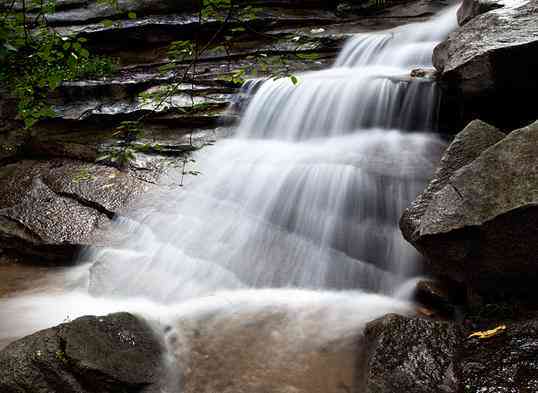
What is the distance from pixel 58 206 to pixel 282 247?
3.09 m

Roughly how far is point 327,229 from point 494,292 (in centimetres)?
202

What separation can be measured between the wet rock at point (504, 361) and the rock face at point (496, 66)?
2.60 m

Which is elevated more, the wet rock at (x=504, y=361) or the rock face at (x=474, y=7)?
the rock face at (x=474, y=7)

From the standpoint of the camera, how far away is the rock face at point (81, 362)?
2945mm

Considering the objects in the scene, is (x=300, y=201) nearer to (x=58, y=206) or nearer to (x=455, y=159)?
(x=455, y=159)

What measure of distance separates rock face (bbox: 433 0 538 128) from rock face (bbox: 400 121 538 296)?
1459mm

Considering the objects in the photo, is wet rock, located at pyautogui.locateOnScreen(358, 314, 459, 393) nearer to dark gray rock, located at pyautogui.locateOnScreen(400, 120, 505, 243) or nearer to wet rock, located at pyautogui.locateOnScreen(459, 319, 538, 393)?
wet rock, located at pyautogui.locateOnScreen(459, 319, 538, 393)

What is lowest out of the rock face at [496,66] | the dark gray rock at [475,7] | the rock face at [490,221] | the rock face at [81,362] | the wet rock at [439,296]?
the wet rock at [439,296]

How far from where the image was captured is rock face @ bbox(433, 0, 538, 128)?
4555 millimetres

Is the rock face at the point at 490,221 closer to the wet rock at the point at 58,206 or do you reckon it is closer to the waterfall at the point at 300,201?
the waterfall at the point at 300,201

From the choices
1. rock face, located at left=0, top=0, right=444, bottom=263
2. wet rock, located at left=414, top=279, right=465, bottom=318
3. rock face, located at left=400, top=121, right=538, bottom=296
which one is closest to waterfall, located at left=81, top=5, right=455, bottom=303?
wet rock, located at left=414, top=279, right=465, bottom=318

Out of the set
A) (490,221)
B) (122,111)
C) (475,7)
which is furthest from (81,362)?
(475,7)

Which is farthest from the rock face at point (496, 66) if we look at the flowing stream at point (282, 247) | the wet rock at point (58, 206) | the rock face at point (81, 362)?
the wet rock at point (58, 206)

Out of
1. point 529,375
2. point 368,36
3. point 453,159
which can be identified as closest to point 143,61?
point 368,36
